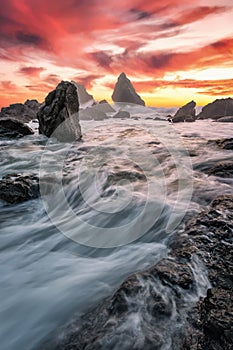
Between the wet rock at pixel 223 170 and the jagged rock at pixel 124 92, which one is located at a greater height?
the jagged rock at pixel 124 92

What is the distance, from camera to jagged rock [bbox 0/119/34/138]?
15.2 meters

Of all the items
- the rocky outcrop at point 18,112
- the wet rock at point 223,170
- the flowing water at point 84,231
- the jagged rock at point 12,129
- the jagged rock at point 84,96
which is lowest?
the flowing water at point 84,231

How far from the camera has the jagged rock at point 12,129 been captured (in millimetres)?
15164

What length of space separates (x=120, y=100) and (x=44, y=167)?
105 metres

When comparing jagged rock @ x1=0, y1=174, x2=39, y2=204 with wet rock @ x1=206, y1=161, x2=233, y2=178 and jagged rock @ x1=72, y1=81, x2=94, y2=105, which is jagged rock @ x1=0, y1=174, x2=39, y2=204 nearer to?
wet rock @ x1=206, y1=161, x2=233, y2=178

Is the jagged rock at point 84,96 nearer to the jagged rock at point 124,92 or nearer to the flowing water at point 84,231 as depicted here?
the jagged rock at point 124,92

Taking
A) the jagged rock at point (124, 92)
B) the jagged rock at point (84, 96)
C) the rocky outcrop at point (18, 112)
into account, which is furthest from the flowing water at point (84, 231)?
the jagged rock at point (124, 92)

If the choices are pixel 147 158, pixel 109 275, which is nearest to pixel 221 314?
pixel 109 275

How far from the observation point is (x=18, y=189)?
5754 millimetres

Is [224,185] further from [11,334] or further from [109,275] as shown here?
[11,334]

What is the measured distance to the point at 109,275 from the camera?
335 centimetres

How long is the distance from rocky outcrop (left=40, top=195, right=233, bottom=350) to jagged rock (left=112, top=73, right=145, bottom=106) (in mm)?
109936

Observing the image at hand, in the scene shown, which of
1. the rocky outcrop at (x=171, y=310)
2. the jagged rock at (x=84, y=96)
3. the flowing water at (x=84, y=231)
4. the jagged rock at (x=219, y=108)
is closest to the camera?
the rocky outcrop at (x=171, y=310)

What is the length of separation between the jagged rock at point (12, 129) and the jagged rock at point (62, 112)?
2.43m
